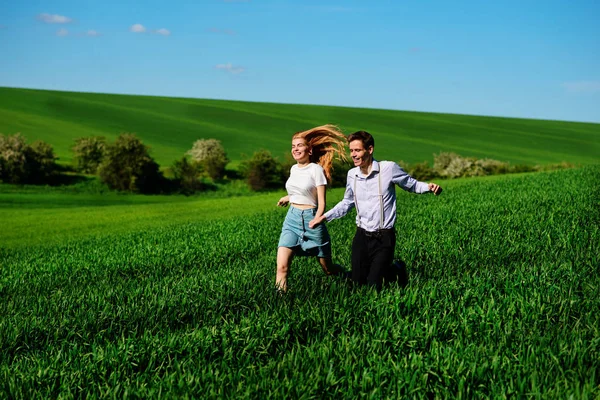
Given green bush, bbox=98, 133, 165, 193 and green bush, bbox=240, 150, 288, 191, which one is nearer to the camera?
green bush, bbox=98, 133, 165, 193

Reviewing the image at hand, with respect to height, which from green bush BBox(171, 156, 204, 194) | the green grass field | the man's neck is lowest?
green bush BBox(171, 156, 204, 194)

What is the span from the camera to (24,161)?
5162cm

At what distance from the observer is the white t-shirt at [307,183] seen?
7.07 m

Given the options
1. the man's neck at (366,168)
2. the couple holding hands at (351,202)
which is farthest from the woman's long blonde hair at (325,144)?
the man's neck at (366,168)

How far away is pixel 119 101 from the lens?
103938mm

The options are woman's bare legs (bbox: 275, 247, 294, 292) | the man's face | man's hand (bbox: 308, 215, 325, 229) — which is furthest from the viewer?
woman's bare legs (bbox: 275, 247, 294, 292)

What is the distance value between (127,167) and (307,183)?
47.9 meters

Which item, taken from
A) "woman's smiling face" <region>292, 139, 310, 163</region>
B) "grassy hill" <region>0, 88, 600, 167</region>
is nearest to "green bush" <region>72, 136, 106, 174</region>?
"grassy hill" <region>0, 88, 600, 167</region>

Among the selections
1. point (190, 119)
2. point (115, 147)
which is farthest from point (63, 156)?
point (190, 119)

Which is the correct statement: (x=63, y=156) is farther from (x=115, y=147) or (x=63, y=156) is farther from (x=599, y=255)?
(x=599, y=255)

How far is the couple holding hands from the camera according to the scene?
6469 mm

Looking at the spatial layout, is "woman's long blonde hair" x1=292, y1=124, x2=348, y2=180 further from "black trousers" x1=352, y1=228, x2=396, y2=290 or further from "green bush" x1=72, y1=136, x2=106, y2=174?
"green bush" x1=72, y1=136, x2=106, y2=174

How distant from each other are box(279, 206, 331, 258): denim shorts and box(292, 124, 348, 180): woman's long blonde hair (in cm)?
64

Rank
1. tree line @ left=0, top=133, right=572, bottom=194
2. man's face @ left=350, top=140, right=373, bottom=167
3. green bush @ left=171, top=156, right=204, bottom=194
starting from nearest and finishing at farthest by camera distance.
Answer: man's face @ left=350, top=140, right=373, bottom=167 < tree line @ left=0, top=133, right=572, bottom=194 < green bush @ left=171, top=156, right=204, bottom=194
